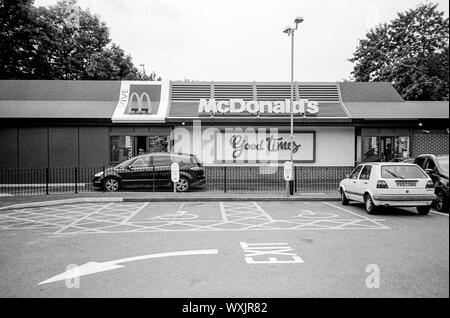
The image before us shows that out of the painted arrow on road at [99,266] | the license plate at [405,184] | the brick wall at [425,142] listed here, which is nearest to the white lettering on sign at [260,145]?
the brick wall at [425,142]

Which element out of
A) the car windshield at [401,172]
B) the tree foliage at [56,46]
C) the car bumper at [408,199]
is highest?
the tree foliage at [56,46]

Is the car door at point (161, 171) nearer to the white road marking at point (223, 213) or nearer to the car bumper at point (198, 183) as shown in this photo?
the car bumper at point (198, 183)

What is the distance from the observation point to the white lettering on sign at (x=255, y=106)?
19281 millimetres

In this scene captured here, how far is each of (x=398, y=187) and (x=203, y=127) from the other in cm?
1169

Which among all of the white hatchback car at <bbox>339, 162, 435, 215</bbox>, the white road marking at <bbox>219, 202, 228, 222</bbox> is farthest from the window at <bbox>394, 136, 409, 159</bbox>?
the white road marking at <bbox>219, 202, 228, 222</bbox>

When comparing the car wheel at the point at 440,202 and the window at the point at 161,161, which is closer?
the car wheel at the point at 440,202

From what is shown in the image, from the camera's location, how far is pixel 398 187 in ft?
32.4

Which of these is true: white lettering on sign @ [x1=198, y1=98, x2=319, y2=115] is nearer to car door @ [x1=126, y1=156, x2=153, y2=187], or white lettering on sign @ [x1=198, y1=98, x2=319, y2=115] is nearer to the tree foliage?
car door @ [x1=126, y1=156, x2=153, y2=187]

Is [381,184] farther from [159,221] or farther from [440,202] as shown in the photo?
[159,221]

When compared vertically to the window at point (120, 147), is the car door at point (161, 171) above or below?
below

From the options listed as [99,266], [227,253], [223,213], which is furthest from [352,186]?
[99,266]

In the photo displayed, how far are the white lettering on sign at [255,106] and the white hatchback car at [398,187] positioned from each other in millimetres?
9295
